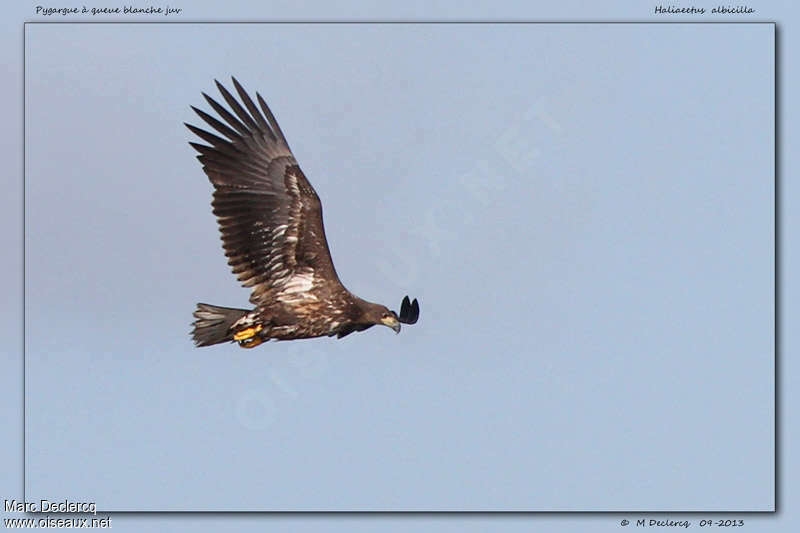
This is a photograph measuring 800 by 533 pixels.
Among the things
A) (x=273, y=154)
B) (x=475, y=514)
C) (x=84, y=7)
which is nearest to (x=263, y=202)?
(x=273, y=154)

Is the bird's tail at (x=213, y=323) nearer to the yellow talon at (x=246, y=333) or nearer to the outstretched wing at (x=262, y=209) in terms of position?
the yellow talon at (x=246, y=333)

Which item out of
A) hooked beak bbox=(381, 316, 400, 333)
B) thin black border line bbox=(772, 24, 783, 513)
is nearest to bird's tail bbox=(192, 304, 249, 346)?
hooked beak bbox=(381, 316, 400, 333)

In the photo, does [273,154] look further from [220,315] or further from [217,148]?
[220,315]

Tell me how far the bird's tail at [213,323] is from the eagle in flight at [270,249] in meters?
0.01

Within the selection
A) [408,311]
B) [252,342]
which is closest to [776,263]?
[408,311]

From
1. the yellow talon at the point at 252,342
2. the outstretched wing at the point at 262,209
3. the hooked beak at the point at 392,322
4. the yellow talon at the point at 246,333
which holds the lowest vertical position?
the yellow talon at the point at 252,342

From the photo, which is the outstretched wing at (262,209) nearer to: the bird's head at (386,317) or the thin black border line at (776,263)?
the bird's head at (386,317)

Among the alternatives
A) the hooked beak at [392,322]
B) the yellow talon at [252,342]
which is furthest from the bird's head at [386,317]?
the yellow talon at [252,342]

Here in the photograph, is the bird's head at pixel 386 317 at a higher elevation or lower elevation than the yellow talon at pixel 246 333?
higher

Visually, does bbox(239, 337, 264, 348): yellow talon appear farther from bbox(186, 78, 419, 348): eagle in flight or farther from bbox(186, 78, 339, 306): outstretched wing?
bbox(186, 78, 339, 306): outstretched wing

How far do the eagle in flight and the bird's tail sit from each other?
0.01 m

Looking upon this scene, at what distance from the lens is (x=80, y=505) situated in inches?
556

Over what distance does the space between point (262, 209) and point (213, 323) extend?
4.26ft

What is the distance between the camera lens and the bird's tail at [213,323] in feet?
42.6
